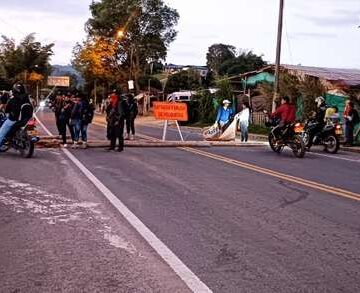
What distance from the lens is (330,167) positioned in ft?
46.0

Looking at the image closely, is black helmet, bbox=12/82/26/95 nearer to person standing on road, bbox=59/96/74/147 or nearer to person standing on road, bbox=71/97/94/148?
person standing on road, bbox=71/97/94/148

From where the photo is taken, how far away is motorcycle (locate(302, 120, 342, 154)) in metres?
18.3

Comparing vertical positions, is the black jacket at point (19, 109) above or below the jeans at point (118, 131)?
above

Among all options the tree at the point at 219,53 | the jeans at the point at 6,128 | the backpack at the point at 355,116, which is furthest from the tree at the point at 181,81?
the jeans at the point at 6,128

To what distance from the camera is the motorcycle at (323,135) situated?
60.1 ft

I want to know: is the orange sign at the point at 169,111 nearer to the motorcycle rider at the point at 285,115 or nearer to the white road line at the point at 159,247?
the motorcycle rider at the point at 285,115

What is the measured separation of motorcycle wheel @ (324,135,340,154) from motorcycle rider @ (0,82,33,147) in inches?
364

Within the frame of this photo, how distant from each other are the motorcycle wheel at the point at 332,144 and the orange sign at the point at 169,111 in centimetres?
567

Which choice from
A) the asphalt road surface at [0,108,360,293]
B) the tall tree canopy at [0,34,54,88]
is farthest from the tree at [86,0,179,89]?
the asphalt road surface at [0,108,360,293]

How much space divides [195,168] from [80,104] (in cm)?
533

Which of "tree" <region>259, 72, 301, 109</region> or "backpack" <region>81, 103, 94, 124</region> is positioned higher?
"tree" <region>259, 72, 301, 109</region>

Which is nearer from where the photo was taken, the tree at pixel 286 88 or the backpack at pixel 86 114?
the backpack at pixel 86 114

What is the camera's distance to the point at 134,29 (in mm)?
59531

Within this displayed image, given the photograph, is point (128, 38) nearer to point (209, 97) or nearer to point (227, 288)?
point (209, 97)
